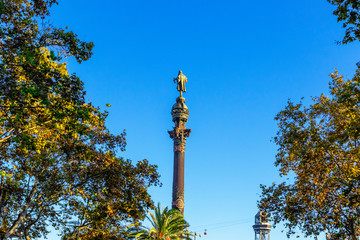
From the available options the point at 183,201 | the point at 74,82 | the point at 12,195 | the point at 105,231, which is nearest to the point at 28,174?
the point at 12,195

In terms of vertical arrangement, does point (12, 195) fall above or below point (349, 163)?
below

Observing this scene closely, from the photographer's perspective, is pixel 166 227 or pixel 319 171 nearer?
pixel 319 171

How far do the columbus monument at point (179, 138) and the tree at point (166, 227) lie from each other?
3.31 meters

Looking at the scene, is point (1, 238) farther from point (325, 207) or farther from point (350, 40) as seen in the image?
point (350, 40)

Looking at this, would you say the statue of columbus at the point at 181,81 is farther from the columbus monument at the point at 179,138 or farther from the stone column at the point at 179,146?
the stone column at the point at 179,146

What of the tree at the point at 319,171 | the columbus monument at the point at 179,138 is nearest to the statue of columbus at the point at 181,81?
the columbus monument at the point at 179,138

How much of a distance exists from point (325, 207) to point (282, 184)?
121 inches

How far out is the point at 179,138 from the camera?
6838 cm

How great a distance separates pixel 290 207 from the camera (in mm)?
25812

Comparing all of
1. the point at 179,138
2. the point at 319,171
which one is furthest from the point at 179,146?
the point at 319,171

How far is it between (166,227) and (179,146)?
14.7 meters

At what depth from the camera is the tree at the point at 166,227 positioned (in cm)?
5703

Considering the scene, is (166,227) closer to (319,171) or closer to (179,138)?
(179,138)

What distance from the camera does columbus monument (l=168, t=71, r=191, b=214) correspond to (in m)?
64.0
